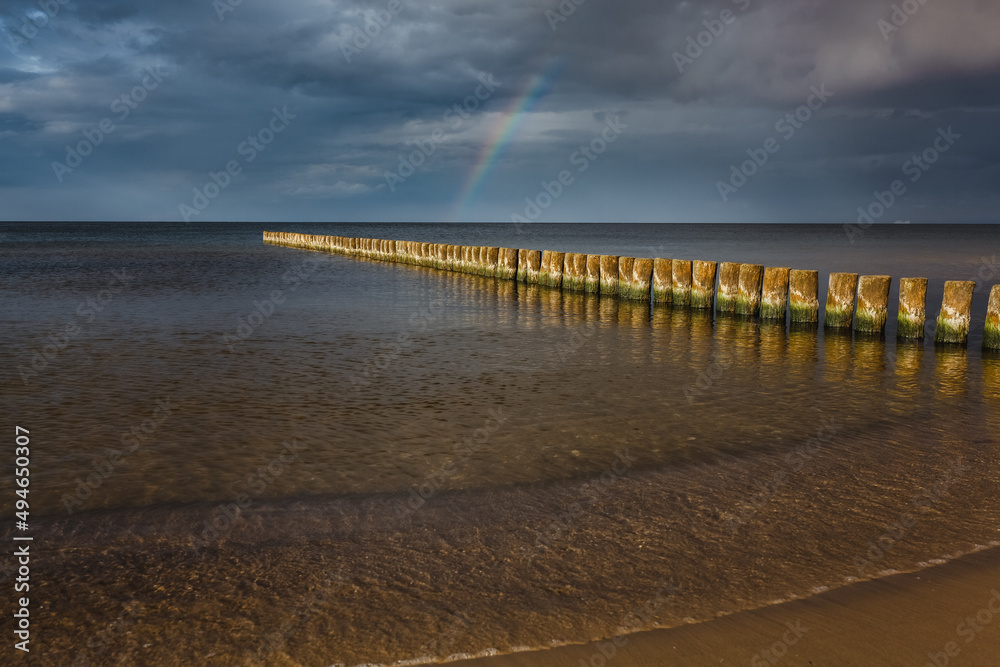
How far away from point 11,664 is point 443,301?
15027 mm

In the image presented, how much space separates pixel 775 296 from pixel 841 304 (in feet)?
4.56

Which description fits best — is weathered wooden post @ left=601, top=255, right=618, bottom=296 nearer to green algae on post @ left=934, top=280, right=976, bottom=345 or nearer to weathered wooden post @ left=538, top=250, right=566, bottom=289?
weathered wooden post @ left=538, top=250, right=566, bottom=289

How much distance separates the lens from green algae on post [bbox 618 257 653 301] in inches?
677

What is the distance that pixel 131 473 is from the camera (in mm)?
5254

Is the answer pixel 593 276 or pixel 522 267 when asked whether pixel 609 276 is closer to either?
pixel 593 276

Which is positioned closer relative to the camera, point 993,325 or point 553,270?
point 993,325

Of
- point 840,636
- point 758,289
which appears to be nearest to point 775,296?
point 758,289

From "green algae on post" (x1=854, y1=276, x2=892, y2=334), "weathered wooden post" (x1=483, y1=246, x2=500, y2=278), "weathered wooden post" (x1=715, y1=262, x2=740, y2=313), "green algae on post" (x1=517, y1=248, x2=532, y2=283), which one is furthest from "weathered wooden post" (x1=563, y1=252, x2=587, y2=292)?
"green algae on post" (x1=854, y1=276, x2=892, y2=334)

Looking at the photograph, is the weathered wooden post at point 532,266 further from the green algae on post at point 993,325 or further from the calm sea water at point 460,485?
the green algae on post at point 993,325

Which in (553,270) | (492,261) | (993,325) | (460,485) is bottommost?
(460,485)

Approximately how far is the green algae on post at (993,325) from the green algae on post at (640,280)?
23.9ft

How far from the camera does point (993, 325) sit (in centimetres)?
1102

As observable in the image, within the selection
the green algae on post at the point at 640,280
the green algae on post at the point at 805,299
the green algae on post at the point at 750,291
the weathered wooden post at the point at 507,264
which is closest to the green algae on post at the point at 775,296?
the green algae on post at the point at 750,291

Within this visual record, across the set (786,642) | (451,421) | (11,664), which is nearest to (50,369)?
(451,421)
